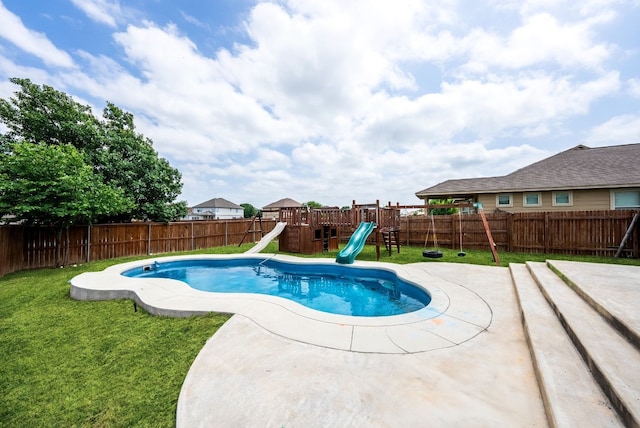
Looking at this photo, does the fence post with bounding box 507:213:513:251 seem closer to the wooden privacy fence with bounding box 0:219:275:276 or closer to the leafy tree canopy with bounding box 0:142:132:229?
the wooden privacy fence with bounding box 0:219:275:276

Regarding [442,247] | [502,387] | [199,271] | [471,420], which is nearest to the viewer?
[471,420]

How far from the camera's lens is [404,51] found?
1049 cm

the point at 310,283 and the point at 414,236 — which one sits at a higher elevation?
the point at 414,236

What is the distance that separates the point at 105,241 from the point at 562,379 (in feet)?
47.6

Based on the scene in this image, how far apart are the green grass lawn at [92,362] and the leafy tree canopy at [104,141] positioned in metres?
7.94

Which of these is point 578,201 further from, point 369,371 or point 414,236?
point 369,371

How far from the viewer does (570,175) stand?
1233cm

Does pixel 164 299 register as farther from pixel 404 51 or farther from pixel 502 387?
pixel 404 51

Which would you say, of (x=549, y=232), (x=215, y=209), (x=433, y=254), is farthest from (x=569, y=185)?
(x=215, y=209)

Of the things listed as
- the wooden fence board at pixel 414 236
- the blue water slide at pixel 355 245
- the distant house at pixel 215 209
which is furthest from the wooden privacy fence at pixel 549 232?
the distant house at pixel 215 209

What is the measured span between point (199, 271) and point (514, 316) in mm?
9598

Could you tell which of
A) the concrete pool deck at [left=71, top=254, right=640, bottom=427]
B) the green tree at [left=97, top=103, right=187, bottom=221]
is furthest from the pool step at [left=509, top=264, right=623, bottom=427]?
the green tree at [left=97, top=103, right=187, bottom=221]

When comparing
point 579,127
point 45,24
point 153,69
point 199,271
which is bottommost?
point 199,271

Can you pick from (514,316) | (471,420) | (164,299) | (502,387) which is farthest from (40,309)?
(514,316)
